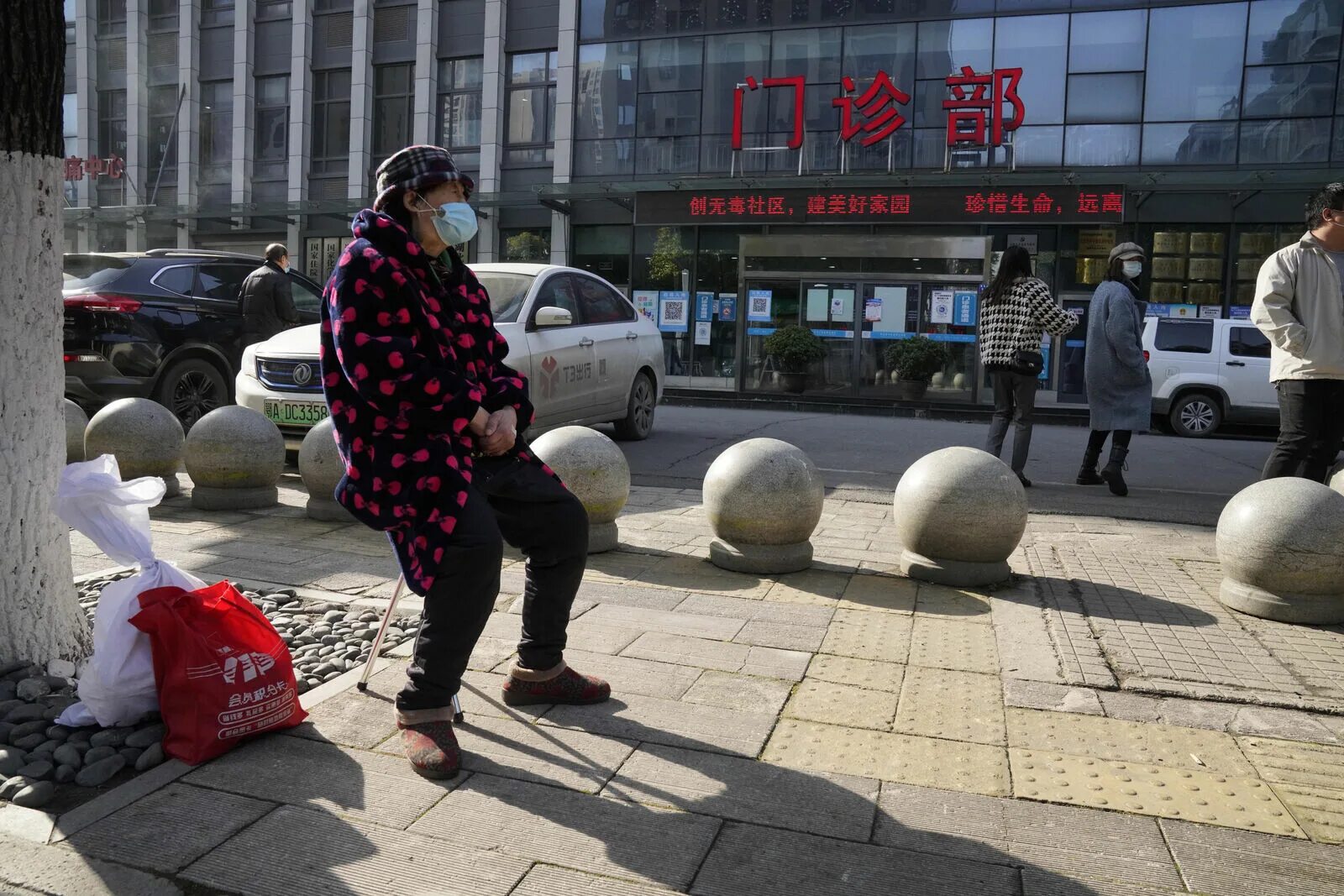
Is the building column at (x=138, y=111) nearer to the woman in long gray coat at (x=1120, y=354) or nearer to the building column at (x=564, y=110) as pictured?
the building column at (x=564, y=110)

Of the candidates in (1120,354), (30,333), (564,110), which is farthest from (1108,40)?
(30,333)

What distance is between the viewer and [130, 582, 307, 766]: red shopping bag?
3268 mm

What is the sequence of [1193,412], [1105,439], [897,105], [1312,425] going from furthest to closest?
[897,105]
[1193,412]
[1105,439]
[1312,425]

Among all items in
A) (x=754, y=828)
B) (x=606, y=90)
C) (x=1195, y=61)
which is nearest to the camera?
(x=754, y=828)

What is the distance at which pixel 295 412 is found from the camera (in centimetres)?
863

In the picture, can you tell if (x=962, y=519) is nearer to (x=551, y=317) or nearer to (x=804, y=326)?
(x=551, y=317)

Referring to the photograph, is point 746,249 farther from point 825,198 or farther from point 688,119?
point 688,119

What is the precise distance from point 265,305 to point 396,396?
8.38 m

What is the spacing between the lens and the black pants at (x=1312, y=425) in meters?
5.98

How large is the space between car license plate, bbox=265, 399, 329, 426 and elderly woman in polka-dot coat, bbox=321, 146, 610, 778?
5.42 meters

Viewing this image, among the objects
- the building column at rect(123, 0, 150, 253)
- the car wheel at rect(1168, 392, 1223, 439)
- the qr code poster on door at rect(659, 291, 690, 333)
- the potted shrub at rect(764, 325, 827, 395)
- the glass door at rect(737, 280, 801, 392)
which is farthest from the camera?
the building column at rect(123, 0, 150, 253)

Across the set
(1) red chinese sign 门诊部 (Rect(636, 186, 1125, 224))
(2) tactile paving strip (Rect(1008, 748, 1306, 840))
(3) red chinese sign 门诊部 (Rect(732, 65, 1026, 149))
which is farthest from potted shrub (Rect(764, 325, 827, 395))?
(2) tactile paving strip (Rect(1008, 748, 1306, 840))

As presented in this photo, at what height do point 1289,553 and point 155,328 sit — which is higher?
point 155,328

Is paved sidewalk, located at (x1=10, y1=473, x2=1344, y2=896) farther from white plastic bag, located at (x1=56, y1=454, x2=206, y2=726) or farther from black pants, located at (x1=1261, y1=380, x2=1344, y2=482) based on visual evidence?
black pants, located at (x1=1261, y1=380, x2=1344, y2=482)
